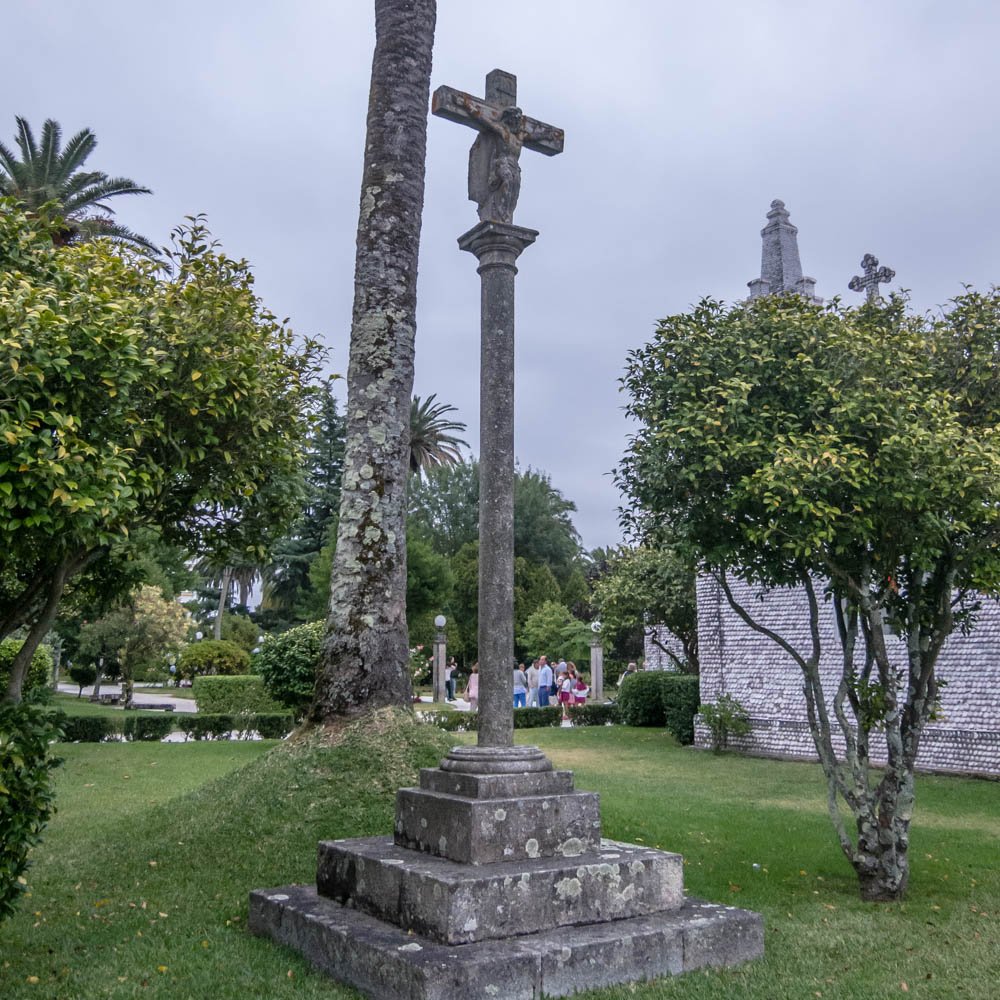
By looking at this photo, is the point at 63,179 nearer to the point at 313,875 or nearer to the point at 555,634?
the point at 313,875

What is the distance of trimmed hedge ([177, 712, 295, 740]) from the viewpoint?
2120 cm

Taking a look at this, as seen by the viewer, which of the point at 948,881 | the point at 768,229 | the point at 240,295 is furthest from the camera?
the point at 768,229

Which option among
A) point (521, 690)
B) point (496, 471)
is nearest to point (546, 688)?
point (521, 690)

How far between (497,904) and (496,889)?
0.26ft

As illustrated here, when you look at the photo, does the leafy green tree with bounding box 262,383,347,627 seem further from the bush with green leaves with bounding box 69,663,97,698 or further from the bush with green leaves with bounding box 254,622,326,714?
the bush with green leaves with bounding box 254,622,326,714

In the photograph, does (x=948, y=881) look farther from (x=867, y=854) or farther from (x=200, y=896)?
(x=200, y=896)

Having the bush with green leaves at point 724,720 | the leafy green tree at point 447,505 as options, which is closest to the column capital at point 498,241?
the bush with green leaves at point 724,720

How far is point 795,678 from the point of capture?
19.0 meters

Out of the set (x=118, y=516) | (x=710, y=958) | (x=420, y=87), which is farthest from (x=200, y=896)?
(x=420, y=87)

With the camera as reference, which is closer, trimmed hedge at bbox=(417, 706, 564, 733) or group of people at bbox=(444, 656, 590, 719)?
trimmed hedge at bbox=(417, 706, 564, 733)

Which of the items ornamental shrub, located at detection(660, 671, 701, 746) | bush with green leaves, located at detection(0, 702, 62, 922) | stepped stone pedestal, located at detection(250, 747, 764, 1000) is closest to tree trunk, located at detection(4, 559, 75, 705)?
bush with green leaves, located at detection(0, 702, 62, 922)

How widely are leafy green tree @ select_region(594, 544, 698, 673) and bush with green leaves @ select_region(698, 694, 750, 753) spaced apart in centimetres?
452

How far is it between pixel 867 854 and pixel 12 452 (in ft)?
22.1

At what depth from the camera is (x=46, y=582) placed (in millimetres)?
6582
